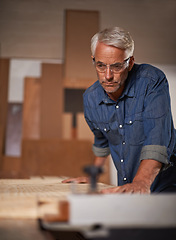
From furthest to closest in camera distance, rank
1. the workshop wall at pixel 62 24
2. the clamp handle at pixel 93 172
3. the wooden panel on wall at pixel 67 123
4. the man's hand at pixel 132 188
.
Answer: the workshop wall at pixel 62 24, the wooden panel on wall at pixel 67 123, the man's hand at pixel 132 188, the clamp handle at pixel 93 172

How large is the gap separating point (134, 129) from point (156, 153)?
0.41 meters

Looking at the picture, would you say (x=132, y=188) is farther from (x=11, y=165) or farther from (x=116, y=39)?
(x=11, y=165)

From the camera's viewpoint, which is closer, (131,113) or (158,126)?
(158,126)

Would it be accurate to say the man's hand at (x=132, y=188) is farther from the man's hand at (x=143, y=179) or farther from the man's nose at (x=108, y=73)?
the man's nose at (x=108, y=73)

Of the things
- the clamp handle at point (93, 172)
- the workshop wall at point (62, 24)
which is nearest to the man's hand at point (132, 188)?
the clamp handle at point (93, 172)

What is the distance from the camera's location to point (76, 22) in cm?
463

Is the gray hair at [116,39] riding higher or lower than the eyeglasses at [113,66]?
higher

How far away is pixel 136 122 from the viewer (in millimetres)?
1535

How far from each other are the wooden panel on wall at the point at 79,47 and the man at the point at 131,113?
8.81 feet

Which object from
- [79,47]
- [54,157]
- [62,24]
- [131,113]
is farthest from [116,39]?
[62,24]

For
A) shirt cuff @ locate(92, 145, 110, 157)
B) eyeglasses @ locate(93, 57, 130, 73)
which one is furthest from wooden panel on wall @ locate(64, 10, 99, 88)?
eyeglasses @ locate(93, 57, 130, 73)

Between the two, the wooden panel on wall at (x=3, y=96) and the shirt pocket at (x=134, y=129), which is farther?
the wooden panel on wall at (x=3, y=96)

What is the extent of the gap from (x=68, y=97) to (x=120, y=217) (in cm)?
391

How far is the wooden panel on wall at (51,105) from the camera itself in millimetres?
4402
